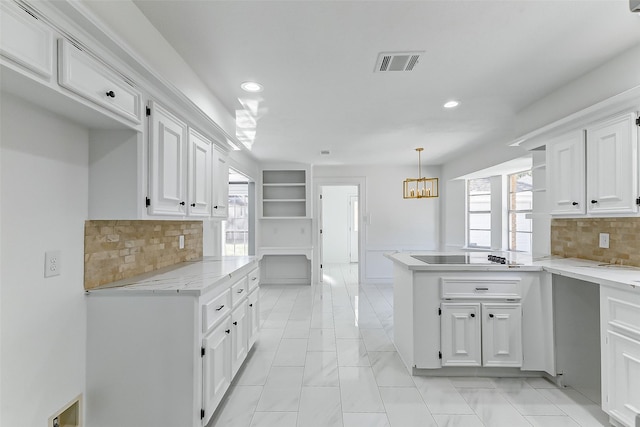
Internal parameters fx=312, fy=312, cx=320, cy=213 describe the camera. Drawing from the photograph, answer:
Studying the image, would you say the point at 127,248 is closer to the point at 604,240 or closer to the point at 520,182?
the point at 604,240

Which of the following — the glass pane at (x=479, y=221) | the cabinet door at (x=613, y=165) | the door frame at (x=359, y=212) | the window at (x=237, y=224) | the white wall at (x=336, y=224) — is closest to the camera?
the cabinet door at (x=613, y=165)

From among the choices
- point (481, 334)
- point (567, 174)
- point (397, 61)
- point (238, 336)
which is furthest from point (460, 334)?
point (397, 61)

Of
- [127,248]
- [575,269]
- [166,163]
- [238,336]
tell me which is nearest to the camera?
[166,163]

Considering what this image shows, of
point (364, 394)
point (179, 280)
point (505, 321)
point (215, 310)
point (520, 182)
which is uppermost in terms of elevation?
point (520, 182)

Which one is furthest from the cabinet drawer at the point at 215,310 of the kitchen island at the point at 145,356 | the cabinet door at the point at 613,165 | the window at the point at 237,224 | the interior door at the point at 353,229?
the interior door at the point at 353,229

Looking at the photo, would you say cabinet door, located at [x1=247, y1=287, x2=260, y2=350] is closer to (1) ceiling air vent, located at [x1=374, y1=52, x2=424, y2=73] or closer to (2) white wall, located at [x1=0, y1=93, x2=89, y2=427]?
(2) white wall, located at [x1=0, y1=93, x2=89, y2=427]

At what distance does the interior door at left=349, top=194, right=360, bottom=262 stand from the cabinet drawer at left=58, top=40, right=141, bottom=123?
25.8 feet

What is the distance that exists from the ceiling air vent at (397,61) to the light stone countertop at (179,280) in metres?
1.86

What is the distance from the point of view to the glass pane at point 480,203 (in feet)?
17.8

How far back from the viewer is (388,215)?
646 cm

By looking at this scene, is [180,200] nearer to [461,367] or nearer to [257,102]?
[257,102]

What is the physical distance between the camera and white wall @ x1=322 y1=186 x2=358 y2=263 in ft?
30.6

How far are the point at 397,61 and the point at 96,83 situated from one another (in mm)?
1796

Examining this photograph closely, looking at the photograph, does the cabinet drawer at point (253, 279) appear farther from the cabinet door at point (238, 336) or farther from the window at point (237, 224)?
the window at point (237, 224)
